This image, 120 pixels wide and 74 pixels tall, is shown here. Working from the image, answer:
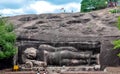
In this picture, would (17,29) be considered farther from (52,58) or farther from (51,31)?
(52,58)

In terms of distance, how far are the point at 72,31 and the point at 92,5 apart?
8395mm

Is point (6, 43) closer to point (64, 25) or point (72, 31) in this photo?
point (72, 31)

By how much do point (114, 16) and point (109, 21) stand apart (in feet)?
3.66

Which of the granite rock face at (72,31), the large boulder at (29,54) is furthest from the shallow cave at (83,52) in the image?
the large boulder at (29,54)

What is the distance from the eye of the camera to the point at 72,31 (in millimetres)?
33031

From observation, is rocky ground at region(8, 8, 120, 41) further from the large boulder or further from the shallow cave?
the large boulder

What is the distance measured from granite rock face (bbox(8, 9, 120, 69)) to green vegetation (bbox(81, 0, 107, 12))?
116 inches

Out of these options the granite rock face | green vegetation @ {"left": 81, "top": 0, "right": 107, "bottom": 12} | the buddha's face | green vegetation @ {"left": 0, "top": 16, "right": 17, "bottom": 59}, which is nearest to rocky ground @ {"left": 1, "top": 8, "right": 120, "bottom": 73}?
the granite rock face

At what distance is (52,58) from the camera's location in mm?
29406

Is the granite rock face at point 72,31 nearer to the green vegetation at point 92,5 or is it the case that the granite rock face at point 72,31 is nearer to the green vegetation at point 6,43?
the green vegetation at point 6,43

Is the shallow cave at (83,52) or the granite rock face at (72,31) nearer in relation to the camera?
the shallow cave at (83,52)

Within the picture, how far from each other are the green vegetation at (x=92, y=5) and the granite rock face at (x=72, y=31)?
295cm

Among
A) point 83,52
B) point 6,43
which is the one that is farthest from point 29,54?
point 83,52

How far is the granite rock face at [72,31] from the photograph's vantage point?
2975 cm
